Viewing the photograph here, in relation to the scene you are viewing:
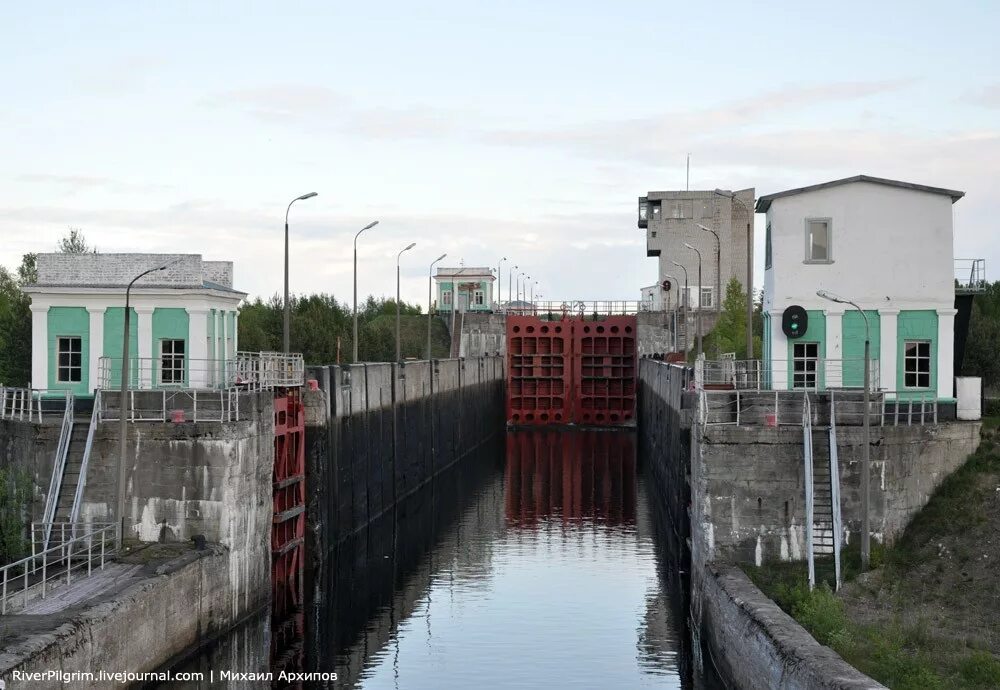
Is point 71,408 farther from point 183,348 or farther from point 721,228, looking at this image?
point 721,228

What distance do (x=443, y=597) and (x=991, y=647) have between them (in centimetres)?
1459

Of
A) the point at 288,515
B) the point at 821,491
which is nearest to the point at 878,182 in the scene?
the point at 821,491

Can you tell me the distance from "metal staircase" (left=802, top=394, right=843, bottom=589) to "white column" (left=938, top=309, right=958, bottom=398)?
5.26 meters

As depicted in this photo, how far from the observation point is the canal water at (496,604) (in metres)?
23.6

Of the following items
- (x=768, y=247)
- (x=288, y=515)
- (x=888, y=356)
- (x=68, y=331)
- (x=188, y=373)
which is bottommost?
(x=288, y=515)

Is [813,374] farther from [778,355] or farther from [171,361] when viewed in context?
[171,361]

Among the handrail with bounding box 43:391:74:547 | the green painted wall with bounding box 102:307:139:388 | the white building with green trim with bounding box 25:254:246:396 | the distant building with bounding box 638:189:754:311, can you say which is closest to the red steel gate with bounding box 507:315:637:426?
the distant building with bounding box 638:189:754:311

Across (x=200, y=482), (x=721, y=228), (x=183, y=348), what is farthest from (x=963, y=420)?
(x=721, y=228)

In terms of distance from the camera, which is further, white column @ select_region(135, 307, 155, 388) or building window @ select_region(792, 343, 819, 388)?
white column @ select_region(135, 307, 155, 388)

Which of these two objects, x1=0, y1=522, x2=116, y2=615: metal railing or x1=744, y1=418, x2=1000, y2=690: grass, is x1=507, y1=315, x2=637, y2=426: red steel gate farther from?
x1=0, y1=522, x2=116, y2=615: metal railing

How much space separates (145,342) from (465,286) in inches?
2576

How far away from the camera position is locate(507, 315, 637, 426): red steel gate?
235 ft

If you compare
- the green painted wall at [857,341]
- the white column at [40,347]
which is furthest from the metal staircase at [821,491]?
the white column at [40,347]

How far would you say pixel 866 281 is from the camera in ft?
93.9
